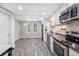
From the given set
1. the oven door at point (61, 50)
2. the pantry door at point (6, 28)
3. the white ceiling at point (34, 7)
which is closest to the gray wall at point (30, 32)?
the pantry door at point (6, 28)

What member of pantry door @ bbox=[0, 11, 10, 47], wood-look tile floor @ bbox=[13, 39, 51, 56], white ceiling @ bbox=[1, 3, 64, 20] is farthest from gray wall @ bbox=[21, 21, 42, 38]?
white ceiling @ bbox=[1, 3, 64, 20]

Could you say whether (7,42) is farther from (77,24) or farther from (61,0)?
(61,0)

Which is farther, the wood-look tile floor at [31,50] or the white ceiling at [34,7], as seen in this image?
the wood-look tile floor at [31,50]

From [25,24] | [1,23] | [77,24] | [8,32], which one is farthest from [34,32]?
[77,24]

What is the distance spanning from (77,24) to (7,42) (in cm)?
423

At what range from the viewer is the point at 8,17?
225 inches

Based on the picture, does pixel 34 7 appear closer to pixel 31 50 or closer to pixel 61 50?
pixel 31 50

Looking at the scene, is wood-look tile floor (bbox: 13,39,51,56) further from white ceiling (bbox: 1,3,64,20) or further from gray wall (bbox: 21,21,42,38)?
gray wall (bbox: 21,21,42,38)

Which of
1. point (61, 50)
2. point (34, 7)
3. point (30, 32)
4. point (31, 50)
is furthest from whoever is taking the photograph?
point (30, 32)

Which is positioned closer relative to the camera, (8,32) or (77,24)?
(77,24)

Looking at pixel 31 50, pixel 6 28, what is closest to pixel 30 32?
pixel 6 28

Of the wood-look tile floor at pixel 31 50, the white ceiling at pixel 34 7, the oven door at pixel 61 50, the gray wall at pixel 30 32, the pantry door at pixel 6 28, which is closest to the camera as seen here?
the oven door at pixel 61 50

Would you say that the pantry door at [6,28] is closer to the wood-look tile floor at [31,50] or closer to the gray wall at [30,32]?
the wood-look tile floor at [31,50]

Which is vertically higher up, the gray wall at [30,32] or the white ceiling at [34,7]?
the white ceiling at [34,7]
